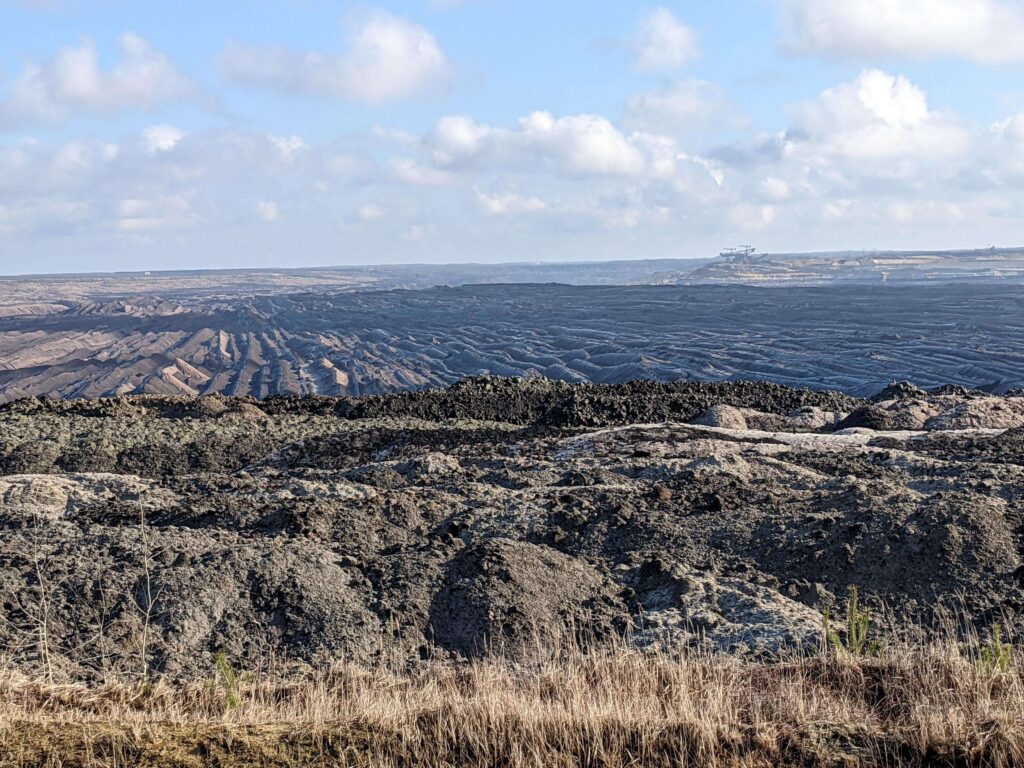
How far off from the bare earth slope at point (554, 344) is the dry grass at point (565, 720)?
23.8 m

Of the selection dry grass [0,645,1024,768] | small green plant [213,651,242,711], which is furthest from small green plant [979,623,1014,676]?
small green plant [213,651,242,711]

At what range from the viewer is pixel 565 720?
446 cm

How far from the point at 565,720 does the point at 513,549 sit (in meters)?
3.02

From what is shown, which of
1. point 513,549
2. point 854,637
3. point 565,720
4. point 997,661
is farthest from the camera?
point 513,549

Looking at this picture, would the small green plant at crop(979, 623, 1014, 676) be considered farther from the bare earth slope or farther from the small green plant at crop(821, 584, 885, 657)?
the bare earth slope

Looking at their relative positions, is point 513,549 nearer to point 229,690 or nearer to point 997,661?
point 229,690

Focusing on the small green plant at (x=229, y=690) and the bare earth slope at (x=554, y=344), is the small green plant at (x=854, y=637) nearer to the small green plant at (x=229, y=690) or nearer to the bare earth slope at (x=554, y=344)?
the small green plant at (x=229, y=690)

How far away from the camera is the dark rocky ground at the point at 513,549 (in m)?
6.52

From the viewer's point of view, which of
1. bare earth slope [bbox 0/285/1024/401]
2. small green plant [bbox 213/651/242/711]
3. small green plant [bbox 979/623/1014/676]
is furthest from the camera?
bare earth slope [bbox 0/285/1024/401]

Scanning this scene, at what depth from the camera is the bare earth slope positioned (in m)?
32.0

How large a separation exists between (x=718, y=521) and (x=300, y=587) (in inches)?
138

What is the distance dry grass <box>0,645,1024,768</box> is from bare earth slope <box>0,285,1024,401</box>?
77.9 feet

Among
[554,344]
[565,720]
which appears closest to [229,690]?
[565,720]

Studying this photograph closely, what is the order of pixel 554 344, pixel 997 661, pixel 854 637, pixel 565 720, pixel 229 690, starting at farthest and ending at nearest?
pixel 554 344, pixel 854 637, pixel 997 661, pixel 229 690, pixel 565 720
